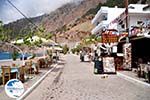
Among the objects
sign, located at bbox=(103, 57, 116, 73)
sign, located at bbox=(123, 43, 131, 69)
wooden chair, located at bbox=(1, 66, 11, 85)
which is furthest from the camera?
sign, located at bbox=(123, 43, 131, 69)

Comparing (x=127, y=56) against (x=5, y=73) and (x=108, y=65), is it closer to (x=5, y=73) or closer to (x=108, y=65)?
(x=108, y=65)

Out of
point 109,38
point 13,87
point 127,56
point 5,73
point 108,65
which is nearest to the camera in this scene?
point 13,87

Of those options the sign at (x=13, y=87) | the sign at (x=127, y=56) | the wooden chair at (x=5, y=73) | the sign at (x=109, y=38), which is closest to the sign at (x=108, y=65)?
the sign at (x=127, y=56)

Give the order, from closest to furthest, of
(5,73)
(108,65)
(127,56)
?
(5,73), (108,65), (127,56)

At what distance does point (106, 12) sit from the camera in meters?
82.6

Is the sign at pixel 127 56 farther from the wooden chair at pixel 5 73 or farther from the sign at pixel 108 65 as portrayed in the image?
the wooden chair at pixel 5 73

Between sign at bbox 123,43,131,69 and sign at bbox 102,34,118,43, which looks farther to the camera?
sign at bbox 102,34,118,43

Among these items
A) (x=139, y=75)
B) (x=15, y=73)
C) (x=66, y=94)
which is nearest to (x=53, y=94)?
(x=66, y=94)

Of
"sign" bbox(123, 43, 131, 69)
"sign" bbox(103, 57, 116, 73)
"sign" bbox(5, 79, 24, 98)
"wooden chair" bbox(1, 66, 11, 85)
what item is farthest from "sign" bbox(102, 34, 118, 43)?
"sign" bbox(5, 79, 24, 98)

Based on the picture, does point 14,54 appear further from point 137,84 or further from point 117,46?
point 137,84

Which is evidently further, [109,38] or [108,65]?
[109,38]

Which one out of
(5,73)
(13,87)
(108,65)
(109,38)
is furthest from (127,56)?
(13,87)

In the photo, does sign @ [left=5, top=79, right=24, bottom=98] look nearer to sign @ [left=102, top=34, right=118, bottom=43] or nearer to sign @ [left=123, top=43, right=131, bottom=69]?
sign @ [left=123, top=43, right=131, bottom=69]

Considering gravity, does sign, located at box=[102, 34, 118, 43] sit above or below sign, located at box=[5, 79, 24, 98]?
above
